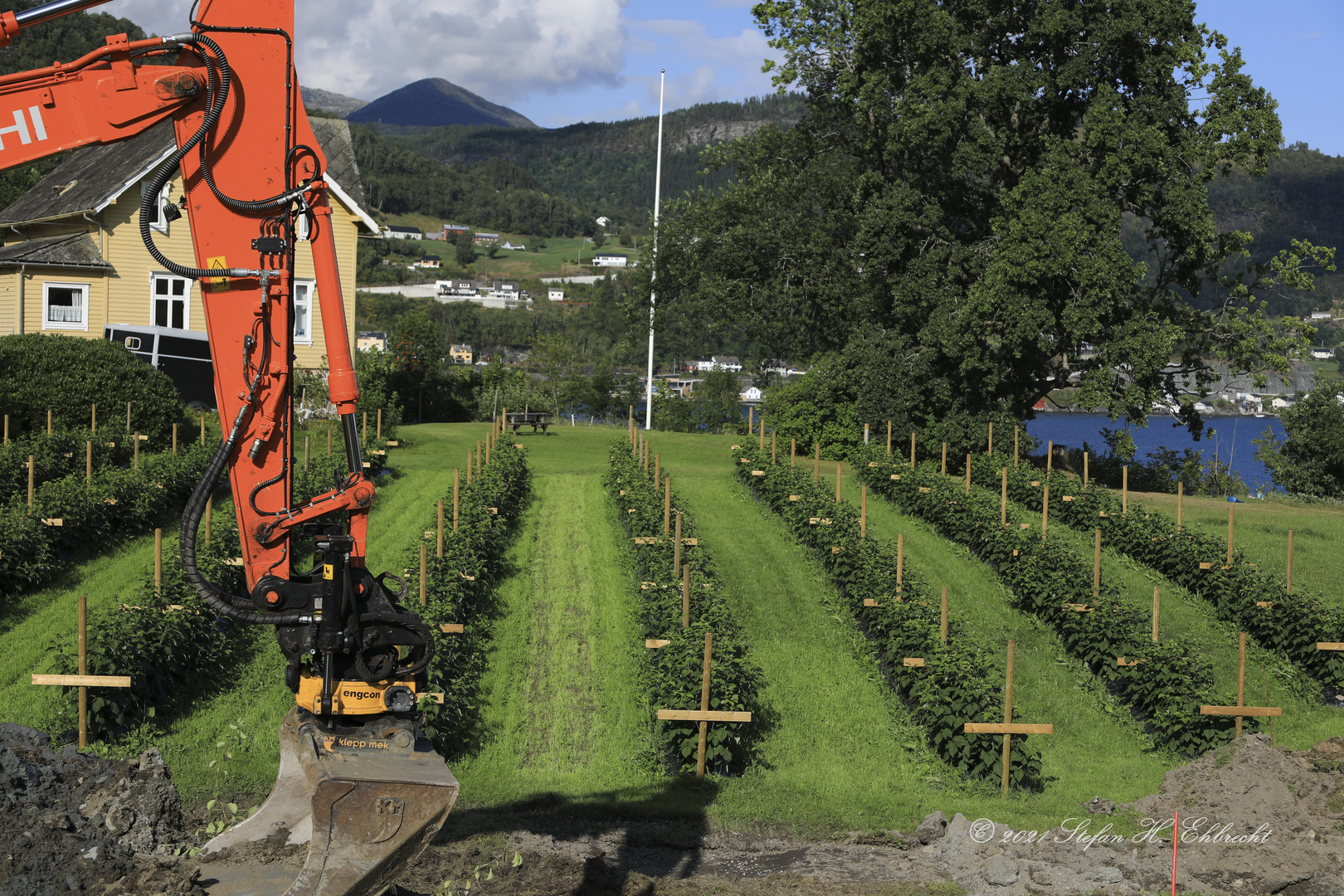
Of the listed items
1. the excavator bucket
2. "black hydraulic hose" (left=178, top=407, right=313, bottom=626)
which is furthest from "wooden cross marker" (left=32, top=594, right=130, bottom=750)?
"black hydraulic hose" (left=178, top=407, right=313, bottom=626)

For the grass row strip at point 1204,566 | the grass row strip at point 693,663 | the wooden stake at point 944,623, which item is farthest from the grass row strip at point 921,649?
the grass row strip at point 1204,566

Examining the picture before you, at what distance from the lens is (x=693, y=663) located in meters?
12.7

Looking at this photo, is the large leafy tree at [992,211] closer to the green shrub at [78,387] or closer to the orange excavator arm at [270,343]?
the green shrub at [78,387]

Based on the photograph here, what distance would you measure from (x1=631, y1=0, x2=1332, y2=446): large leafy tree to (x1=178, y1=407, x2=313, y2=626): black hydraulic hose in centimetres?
2249

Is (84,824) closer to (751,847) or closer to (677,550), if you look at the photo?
(751,847)

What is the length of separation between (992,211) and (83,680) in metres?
25.4

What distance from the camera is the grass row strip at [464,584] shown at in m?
12.4

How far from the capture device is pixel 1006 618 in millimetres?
18250

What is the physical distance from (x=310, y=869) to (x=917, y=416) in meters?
25.8

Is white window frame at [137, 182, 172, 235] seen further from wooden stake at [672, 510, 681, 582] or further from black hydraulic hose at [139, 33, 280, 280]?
wooden stake at [672, 510, 681, 582]

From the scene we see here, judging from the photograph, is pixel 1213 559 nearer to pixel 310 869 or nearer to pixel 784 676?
pixel 784 676

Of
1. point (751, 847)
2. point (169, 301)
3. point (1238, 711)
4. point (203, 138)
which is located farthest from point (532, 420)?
point (203, 138)

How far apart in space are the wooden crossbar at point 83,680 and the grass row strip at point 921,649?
8.92 metres

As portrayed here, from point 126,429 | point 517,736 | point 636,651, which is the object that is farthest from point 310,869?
point 126,429
